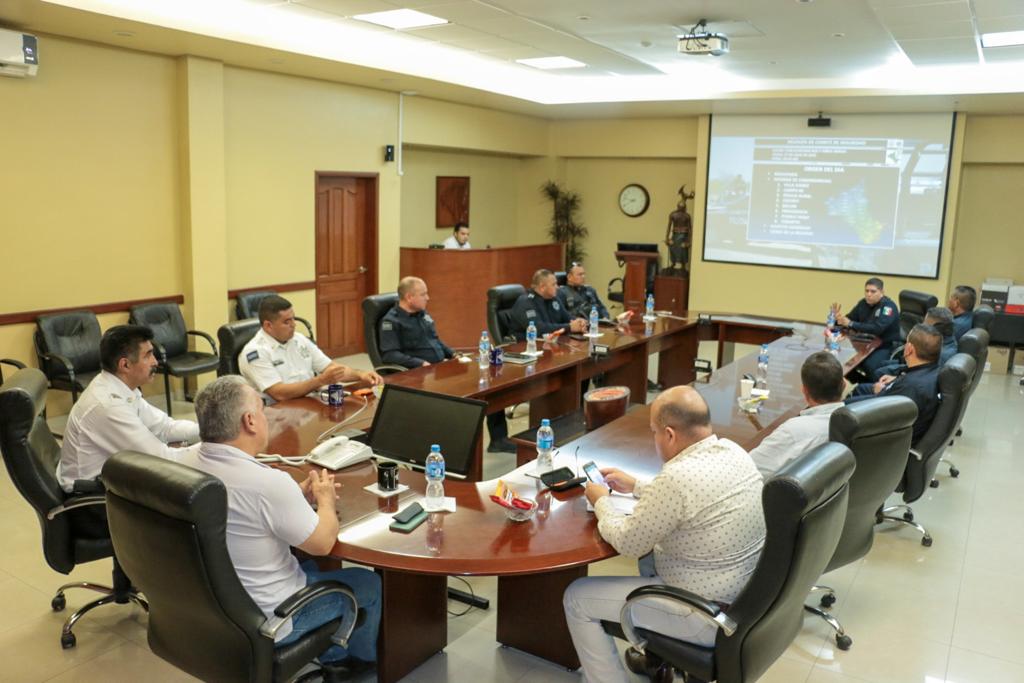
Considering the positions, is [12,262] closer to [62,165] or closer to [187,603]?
[62,165]

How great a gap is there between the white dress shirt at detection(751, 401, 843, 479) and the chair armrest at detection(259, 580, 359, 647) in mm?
1732

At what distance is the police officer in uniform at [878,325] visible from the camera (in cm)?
679

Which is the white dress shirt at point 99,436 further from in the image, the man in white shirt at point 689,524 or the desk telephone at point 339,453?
the man in white shirt at point 689,524

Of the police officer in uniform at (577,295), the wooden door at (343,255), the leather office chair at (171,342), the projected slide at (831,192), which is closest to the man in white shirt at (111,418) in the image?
the leather office chair at (171,342)

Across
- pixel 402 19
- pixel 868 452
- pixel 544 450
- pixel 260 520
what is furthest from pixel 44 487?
pixel 402 19

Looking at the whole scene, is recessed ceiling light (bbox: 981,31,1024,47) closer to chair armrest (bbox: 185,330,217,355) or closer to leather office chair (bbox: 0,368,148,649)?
chair armrest (bbox: 185,330,217,355)

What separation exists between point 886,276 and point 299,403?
26.7 ft

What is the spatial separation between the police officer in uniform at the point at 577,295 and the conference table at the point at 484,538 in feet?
9.32

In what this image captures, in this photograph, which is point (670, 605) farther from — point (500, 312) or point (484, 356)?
point (500, 312)

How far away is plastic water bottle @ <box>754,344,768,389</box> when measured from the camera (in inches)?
198

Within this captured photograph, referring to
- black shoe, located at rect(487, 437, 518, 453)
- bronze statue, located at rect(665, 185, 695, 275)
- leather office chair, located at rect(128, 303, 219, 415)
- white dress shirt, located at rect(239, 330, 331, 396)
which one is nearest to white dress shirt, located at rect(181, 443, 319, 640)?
white dress shirt, located at rect(239, 330, 331, 396)

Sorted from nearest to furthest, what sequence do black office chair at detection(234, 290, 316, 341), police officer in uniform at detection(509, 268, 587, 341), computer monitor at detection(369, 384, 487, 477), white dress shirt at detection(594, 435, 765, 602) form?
1. white dress shirt at detection(594, 435, 765, 602)
2. computer monitor at detection(369, 384, 487, 477)
3. police officer in uniform at detection(509, 268, 587, 341)
4. black office chair at detection(234, 290, 316, 341)

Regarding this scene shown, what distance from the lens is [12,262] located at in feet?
19.9

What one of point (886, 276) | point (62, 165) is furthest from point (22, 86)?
point (886, 276)
